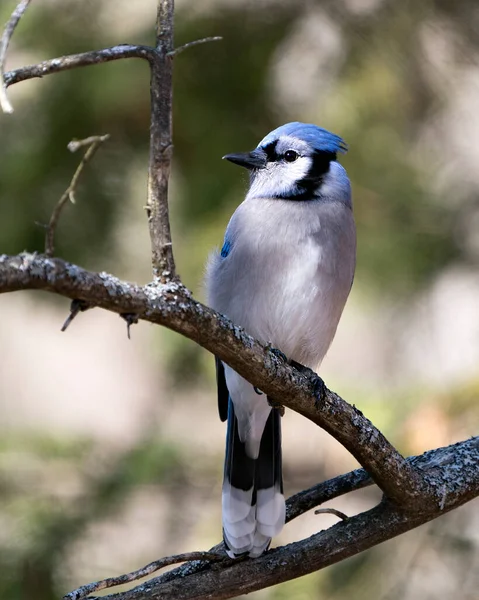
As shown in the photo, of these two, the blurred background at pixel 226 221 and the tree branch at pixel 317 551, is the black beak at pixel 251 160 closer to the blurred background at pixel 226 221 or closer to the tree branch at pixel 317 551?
the blurred background at pixel 226 221

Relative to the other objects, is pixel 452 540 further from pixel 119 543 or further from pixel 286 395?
pixel 286 395

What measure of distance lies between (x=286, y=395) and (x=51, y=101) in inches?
93.5

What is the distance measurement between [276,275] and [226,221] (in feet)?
3.52

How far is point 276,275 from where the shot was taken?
2.80m

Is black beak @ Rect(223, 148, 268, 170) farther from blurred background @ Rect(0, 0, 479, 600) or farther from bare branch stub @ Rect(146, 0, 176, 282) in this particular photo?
bare branch stub @ Rect(146, 0, 176, 282)

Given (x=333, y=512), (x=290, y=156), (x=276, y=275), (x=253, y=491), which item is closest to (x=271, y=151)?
(x=290, y=156)

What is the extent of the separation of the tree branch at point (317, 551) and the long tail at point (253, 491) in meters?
0.10

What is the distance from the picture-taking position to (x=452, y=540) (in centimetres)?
354

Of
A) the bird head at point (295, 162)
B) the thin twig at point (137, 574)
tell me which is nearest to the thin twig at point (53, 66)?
the thin twig at point (137, 574)

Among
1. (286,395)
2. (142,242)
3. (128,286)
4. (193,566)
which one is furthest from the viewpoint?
(142,242)

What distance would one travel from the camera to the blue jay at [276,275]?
279 cm

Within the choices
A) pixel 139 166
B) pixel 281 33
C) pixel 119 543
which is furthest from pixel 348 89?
pixel 119 543

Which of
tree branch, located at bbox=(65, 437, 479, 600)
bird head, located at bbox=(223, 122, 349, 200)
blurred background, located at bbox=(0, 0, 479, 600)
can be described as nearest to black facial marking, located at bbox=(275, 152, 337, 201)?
bird head, located at bbox=(223, 122, 349, 200)

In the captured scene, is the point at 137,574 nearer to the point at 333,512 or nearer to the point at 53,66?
the point at 333,512
